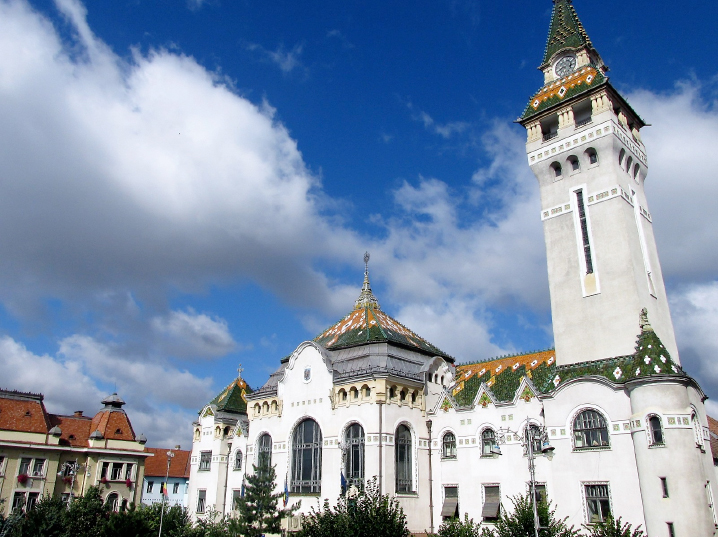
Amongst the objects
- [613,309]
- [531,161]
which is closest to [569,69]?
[531,161]

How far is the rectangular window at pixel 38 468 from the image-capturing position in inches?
1925

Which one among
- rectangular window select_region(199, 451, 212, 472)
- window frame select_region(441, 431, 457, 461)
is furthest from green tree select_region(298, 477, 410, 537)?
rectangular window select_region(199, 451, 212, 472)

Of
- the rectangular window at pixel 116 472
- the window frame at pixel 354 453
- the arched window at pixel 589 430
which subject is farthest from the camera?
the rectangular window at pixel 116 472

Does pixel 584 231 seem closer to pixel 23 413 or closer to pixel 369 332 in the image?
pixel 369 332

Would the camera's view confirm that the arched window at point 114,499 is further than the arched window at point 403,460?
Yes

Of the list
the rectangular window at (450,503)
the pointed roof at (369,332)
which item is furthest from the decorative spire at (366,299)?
the rectangular window at (450,503)

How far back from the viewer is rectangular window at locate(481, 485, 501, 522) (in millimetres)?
34938

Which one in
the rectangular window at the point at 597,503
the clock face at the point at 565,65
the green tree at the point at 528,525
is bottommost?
the green tree at the point at 528,525

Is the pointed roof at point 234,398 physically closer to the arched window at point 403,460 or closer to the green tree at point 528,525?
the arched window at point 403,460

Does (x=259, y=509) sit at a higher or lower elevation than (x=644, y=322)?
lower

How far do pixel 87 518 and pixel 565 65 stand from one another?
44406mm

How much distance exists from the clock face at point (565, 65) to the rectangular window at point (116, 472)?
49.6 m

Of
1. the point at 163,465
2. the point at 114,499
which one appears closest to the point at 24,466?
the point at 114,499

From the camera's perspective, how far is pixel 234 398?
5297cm
